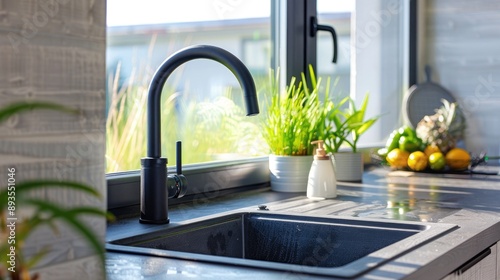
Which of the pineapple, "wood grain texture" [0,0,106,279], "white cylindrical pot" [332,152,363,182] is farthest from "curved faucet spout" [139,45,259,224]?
the pineapple

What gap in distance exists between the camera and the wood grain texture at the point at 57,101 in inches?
33.4

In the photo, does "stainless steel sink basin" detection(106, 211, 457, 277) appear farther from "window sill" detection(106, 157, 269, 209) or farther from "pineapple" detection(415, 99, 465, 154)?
"pineapple" detection(415, 99, 465, 154)

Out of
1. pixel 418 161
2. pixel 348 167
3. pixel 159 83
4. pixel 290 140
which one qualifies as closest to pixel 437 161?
pixel 418 161

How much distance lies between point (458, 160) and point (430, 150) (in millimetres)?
111

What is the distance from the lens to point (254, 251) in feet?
5.39

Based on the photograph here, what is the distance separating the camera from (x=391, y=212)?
1.70 m

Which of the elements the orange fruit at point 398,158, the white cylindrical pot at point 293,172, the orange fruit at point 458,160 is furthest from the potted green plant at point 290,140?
the orange fruit at point 458,160

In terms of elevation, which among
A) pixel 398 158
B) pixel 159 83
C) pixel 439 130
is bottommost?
pixel 398 158

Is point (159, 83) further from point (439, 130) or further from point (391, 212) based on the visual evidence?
point (439, 130)

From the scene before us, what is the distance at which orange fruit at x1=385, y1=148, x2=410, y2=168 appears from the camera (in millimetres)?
2793

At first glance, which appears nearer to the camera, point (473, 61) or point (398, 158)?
point (398, 158)

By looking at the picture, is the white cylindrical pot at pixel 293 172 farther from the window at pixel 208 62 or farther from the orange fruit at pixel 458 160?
the orange fruit at pixel 458 160

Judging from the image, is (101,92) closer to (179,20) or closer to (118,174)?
(118,174)

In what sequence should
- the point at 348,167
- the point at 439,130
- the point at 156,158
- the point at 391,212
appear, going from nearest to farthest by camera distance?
the point at 156,158
the point at 391,212
the point at 348,167
the point at 439,130
